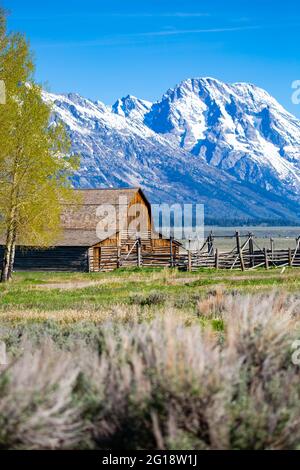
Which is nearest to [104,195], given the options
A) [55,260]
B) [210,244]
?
[55,260]

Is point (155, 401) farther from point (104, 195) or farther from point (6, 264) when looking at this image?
point (104, 195)

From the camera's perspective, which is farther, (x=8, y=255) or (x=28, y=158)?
(x=8, y=255)

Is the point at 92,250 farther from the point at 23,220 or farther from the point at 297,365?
the point at 297,365

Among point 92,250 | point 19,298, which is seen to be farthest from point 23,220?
point 92,250

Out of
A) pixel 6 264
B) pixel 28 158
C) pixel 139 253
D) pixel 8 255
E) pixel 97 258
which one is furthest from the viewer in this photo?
pixel 97 258

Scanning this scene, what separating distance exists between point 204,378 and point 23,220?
27.7 meters

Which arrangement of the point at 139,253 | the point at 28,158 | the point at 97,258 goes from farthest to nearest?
the point at 97,258 < the point at 139,253 < the point at 28,158

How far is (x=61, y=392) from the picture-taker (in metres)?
5.43

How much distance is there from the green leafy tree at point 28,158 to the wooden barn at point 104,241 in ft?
56.1

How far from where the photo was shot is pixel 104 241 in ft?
181

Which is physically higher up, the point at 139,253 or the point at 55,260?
the point at 139,253

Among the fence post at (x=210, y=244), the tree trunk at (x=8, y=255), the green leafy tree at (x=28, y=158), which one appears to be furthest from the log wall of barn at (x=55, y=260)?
the green leafy tree at (x=28, y=158)

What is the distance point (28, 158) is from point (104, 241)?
2378cm
